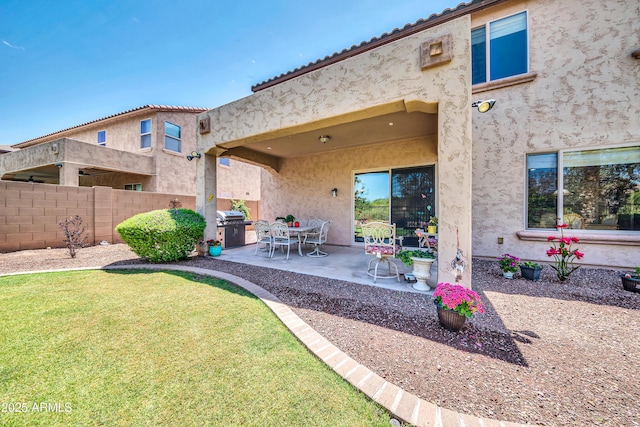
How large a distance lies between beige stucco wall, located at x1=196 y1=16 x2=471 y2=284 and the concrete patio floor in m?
1.12

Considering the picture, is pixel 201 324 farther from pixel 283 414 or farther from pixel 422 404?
pixel 422 404

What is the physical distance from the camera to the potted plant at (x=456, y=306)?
2.69 metres

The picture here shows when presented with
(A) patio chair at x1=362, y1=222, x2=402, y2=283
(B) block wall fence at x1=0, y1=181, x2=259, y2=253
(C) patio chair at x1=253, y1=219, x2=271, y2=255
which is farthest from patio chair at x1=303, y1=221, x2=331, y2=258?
(B) block wall fence at x1=0, y1=181, x2=259, y2=253

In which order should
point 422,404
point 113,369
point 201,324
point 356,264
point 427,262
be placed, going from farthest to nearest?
point 356,264 < point 427,262 < point 201,324 < point 113,369 < point 422,404

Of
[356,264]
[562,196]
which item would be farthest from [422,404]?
[562,196]

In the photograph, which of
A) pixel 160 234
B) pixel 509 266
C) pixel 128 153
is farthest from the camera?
pixel 128 153

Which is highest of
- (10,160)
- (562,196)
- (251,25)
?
(251,25)

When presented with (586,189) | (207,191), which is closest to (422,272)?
(586,189)

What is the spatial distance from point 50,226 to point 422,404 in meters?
11.0

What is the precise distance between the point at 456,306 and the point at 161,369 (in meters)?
3.06

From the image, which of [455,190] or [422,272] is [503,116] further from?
[422,272]

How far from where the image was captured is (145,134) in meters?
12.4

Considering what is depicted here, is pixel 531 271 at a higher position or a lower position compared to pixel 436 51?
lower

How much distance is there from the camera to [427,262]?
4.11 m
